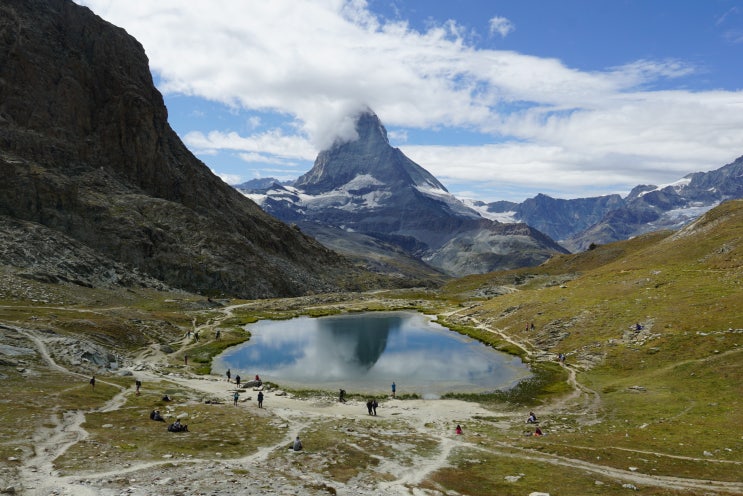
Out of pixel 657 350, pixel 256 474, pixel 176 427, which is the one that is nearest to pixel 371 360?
pixel 657 350

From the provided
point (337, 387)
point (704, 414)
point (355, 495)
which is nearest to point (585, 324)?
point (704, 414)

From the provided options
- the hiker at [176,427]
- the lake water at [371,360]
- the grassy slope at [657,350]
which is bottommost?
the lake water at [371,360]

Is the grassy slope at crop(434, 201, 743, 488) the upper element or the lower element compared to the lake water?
upper

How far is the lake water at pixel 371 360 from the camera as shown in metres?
79.0

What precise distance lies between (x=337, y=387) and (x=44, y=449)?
4709 centimetres

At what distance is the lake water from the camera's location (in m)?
79.0

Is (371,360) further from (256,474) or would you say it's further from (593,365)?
(256,474)

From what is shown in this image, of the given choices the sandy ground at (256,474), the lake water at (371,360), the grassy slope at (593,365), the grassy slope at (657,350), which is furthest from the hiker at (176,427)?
the grassy slope at (657,350)

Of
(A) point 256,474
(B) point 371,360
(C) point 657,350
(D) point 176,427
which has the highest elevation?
(C) point 657,350

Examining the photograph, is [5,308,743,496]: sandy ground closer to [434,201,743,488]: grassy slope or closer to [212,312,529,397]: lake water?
[434,201,743,488]: grassy slope

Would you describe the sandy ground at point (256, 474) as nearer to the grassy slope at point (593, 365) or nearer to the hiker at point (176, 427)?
the grassy slope at point (593, 365)

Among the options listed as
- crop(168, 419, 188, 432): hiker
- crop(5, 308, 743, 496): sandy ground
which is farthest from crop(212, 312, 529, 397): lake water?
crop(168, 419, 188, 432): hiker

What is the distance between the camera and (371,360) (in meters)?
100

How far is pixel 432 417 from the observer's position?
58594 millimetres
